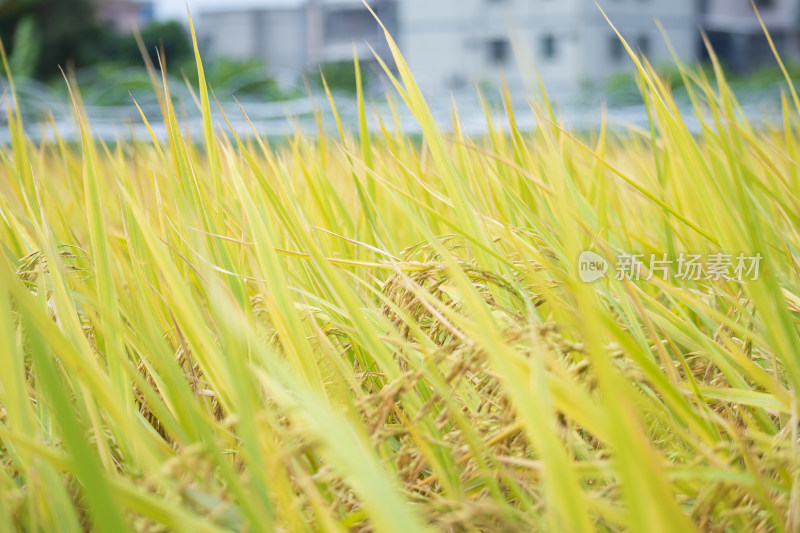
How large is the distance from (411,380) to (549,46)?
1958 cm

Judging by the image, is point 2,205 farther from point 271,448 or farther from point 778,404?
point 778,404

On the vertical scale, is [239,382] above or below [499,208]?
below

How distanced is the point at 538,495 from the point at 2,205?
2.06 feet

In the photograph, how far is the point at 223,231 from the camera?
2.31ft

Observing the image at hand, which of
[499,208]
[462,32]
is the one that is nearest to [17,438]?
[499,208]

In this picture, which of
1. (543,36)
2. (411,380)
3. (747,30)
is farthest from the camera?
(747,30)

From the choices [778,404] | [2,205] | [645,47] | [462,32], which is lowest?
[778,404]

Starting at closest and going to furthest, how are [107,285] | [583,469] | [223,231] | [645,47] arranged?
[583,469] → [107,285] → [223,231] → [645,47]
